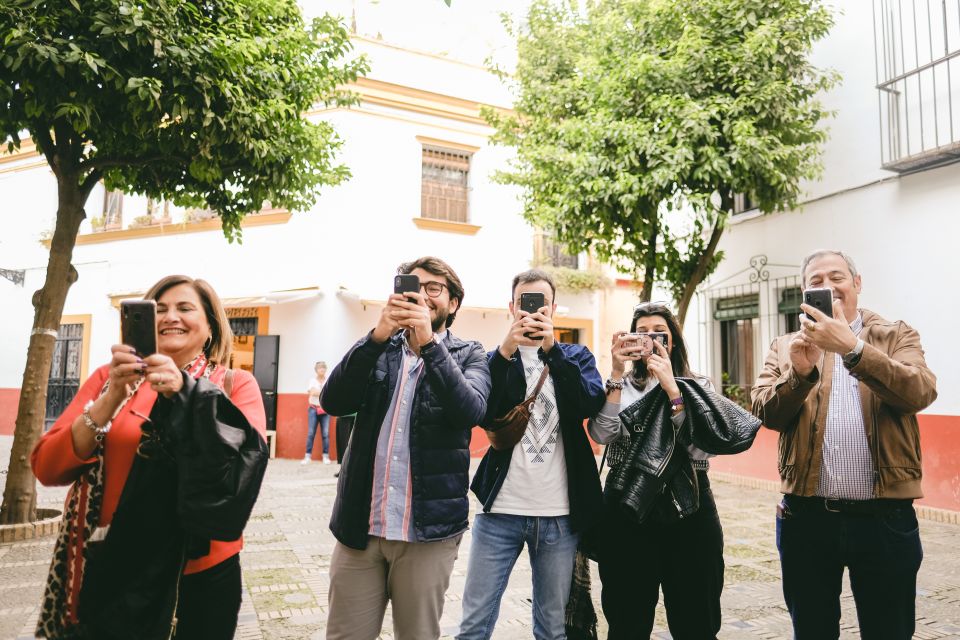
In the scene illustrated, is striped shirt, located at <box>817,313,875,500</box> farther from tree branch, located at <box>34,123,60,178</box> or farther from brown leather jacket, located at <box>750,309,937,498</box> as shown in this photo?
tree branch, located at <box>34,123,60,178</box>

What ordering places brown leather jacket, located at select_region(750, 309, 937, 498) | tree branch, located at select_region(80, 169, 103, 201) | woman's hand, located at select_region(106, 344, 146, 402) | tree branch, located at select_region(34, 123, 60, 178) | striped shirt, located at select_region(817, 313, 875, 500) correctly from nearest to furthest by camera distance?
woman's hand, located at select_region(106, 344, 146, 402) → brown leather jacket, located at select_region(750, 309, 937, 498) → striped shirt, located at select_region(817, 313, 875, 500) → tree branch, located at select_region(34, 123, 60, 178) → tree branch, located at select_region(80, 169, 103, 201)

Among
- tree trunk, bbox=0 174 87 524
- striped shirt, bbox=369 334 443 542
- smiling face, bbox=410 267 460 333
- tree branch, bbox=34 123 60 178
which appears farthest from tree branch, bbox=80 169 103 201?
striped shirt, bbox=369 334 443 542

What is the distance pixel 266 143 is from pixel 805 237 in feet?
24.9

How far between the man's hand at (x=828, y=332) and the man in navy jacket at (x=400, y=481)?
1.33 metres

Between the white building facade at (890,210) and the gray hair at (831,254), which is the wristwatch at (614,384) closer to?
the gray hair at (831,254)

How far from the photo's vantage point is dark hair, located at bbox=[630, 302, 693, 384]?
128 inches

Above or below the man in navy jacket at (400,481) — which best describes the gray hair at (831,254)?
above

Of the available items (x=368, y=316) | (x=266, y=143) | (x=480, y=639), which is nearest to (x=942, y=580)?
(x=480, y=639)

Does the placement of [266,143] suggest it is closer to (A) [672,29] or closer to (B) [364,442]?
(B) [364,442]

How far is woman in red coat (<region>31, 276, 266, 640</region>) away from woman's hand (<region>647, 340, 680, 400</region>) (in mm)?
1707

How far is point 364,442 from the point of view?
2641 mm

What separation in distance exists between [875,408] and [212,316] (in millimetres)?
2718

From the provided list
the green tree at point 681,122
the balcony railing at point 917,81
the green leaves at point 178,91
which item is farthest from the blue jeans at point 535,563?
the balcony railing at point 917,81

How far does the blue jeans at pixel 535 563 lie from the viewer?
2820 mm
